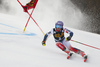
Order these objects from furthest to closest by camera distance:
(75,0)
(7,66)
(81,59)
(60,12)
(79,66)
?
(60,12) < (75,0) < (81,59) < (79,66) < (7,66)

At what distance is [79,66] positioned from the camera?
1766 millimetres

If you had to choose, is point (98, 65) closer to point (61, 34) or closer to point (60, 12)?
point (61, 34)

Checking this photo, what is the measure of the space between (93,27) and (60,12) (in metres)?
4.27

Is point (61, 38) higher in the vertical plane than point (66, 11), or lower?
lower

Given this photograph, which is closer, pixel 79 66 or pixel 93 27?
pixel 79 66

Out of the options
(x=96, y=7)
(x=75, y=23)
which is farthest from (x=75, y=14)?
(x=96, y=7)

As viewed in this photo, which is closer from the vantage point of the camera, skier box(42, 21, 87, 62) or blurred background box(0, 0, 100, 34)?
skier box(42, 21, 87, 62)

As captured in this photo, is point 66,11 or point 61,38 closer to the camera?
point 61,38

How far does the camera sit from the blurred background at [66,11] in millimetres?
10898

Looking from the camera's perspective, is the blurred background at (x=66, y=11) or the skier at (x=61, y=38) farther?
the blurred background at (x=66, y=11)

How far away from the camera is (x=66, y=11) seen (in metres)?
13.2

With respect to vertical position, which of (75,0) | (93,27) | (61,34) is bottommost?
(93,27)

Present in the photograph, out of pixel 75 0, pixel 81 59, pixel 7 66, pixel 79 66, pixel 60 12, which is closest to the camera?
pixel 7 66

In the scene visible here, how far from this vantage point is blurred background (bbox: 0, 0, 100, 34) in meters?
10.9
